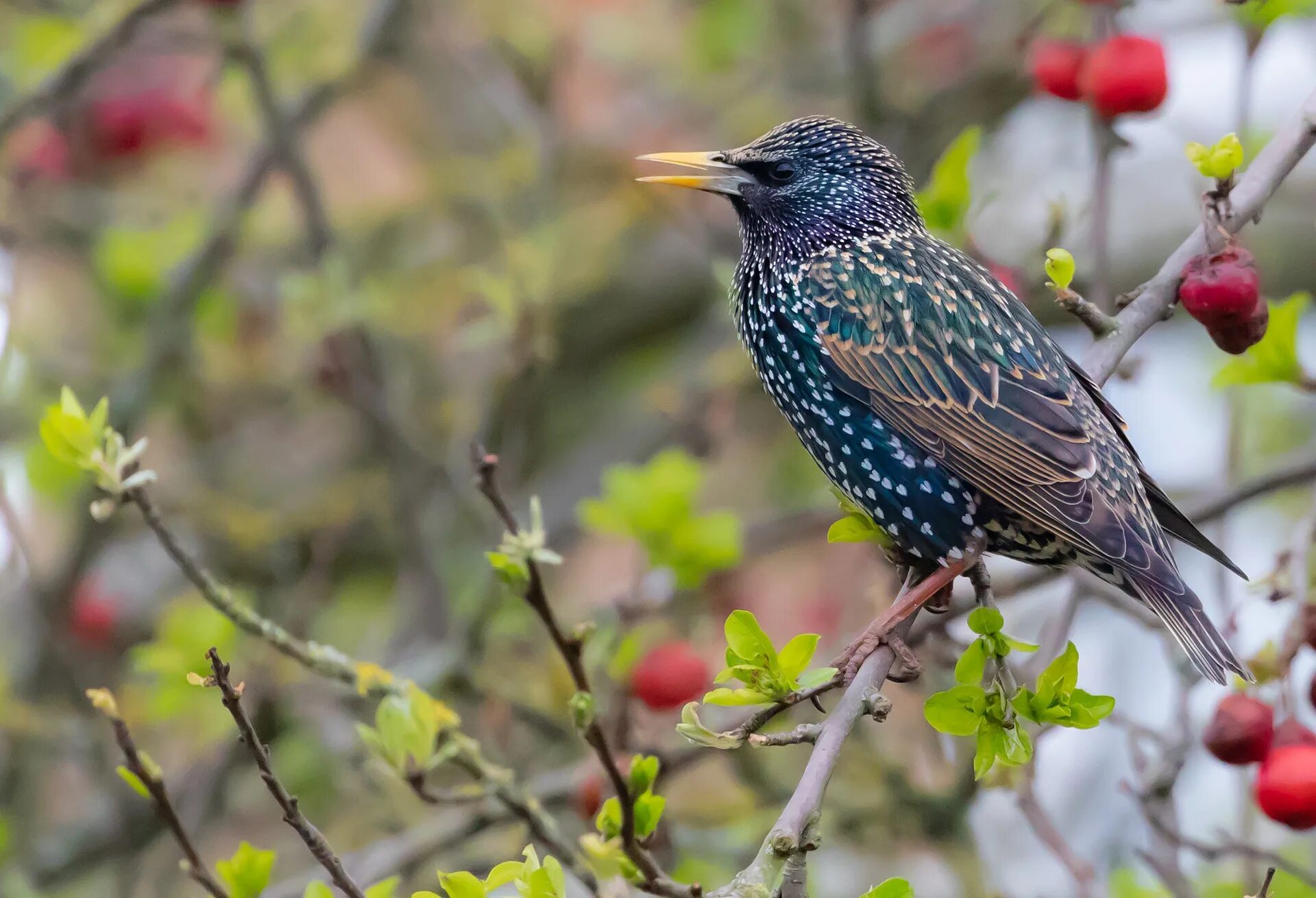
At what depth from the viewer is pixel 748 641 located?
243cm

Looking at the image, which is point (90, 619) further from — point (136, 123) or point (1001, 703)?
point (1001, 703)

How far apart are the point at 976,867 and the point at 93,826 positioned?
2711 mm

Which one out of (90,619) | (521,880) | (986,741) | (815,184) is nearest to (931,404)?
(815,184)

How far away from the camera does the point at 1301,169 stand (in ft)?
19.7

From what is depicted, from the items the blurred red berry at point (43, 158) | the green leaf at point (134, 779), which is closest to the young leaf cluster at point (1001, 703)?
the green leaf at point (134, 779)

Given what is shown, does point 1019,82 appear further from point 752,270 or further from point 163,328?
point 163,328

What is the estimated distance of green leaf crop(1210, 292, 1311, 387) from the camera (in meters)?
3.18

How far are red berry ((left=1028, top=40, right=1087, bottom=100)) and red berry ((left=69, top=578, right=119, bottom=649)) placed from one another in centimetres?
348

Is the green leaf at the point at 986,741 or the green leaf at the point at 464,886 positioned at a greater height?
the green leaf at the point at 464,886

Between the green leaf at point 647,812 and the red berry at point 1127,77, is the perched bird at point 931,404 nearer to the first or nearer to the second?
the red berry at point 1127,77

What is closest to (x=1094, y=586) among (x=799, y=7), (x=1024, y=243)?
(x=1024, y=243)

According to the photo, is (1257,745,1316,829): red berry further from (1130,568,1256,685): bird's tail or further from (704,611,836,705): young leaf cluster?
(704,611,836,705): young leaf cluster

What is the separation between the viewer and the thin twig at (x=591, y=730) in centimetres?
222

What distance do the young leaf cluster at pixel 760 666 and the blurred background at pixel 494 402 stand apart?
2.99ft
